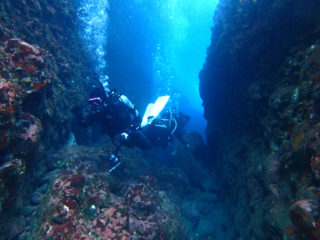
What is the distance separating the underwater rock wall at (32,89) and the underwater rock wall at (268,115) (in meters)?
4.72

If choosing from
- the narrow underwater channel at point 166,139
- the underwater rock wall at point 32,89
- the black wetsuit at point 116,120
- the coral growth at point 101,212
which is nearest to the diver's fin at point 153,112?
the narrow underwater channel at point 166,139

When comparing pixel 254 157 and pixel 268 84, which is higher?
pixel 268 84

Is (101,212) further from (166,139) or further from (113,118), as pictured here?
(166,139)

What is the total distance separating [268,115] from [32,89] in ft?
19.2

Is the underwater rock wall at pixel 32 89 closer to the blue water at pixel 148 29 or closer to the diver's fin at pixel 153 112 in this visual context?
the blue water at pixel 148 29

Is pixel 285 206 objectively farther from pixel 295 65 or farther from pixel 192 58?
pixel 192 58

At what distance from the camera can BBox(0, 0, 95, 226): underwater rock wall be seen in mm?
3854

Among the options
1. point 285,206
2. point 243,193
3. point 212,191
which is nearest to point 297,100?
point 285,206

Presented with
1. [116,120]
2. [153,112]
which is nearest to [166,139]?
[153,112]

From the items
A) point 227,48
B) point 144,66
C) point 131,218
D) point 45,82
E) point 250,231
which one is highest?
point 144,66

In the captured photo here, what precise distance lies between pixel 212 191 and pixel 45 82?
7.09 metres

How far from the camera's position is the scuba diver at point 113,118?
5203mm

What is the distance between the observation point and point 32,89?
15.9ft

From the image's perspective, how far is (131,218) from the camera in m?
4.34
